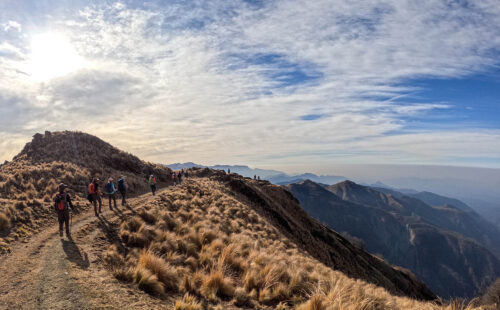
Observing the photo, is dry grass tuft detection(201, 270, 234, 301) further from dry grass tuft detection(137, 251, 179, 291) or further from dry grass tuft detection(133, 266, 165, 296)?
dry grass tuft detection(133, 266, 165, 296)

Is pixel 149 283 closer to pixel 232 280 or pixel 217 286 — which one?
pixel 217 286

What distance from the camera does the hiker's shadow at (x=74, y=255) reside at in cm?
805

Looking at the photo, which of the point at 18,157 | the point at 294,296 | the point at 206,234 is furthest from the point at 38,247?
the point at 18,157

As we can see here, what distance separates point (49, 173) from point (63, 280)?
25.9 m

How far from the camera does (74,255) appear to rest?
28.8 feet

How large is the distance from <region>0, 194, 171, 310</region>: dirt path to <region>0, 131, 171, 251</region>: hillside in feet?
6.90

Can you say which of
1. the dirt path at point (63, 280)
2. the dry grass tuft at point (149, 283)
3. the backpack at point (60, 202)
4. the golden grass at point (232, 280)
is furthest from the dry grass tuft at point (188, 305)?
the backpack at point (60, 202)

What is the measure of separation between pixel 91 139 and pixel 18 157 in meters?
11.3

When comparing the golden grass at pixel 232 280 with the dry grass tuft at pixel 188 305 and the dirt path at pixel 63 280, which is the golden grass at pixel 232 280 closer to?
A: the dry grass tuft at pixel 188 305

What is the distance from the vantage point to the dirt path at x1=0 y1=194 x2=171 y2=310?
5.69 metres

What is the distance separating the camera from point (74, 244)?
33.2 ft

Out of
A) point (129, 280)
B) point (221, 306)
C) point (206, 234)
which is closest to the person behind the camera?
point (221, 306)

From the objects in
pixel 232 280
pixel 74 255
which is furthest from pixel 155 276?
pixel 74 255

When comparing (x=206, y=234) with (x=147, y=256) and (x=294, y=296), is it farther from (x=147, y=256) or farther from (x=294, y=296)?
(x=294, y=296)
